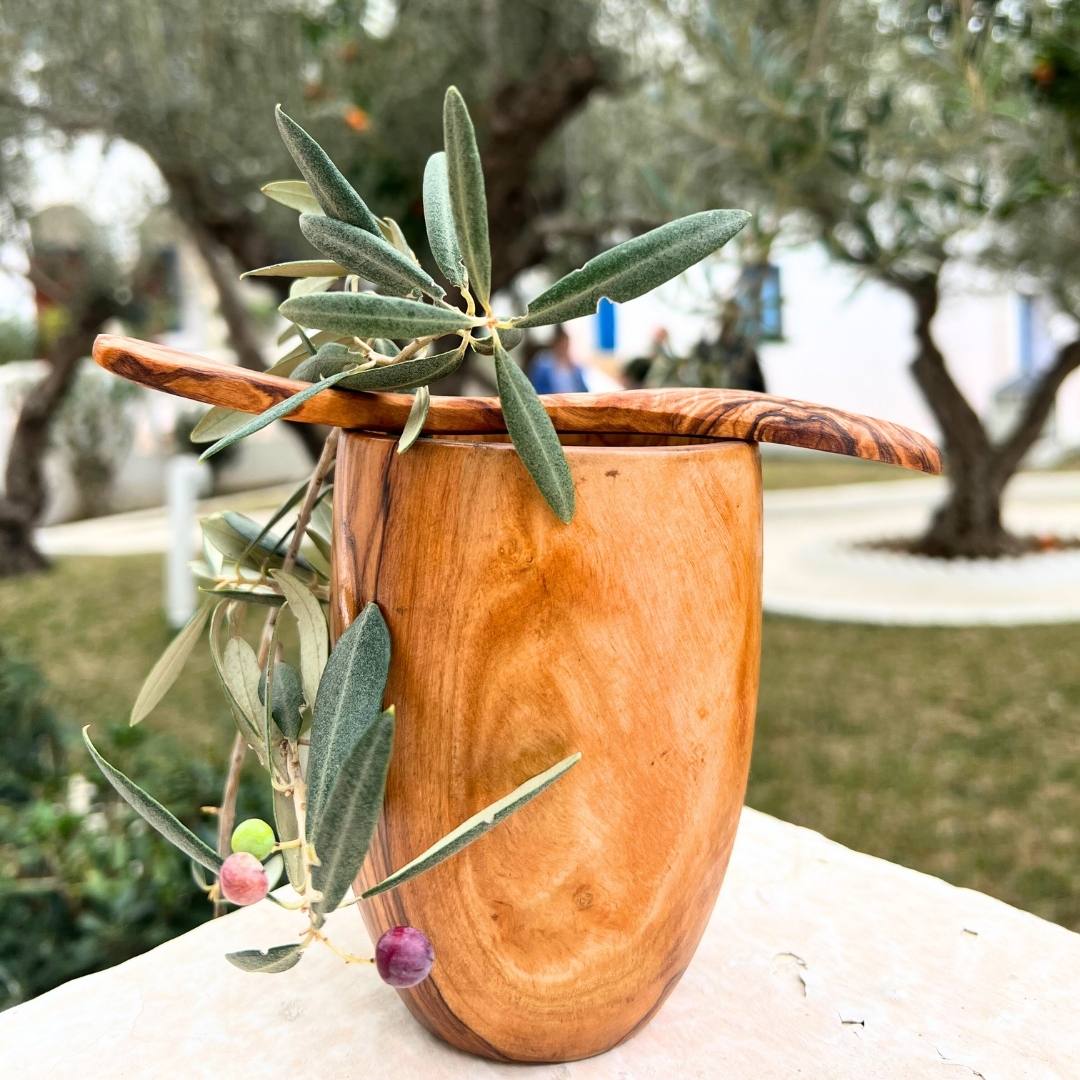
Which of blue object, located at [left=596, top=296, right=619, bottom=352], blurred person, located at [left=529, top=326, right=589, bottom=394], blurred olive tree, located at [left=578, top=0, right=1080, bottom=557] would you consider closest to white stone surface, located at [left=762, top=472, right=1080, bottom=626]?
blurred olive tree, located at [left=578, top=0, right=1080, bottom=557]

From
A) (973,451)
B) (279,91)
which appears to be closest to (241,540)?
(279,91)

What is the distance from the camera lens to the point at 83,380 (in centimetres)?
785

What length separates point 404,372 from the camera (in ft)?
2.29

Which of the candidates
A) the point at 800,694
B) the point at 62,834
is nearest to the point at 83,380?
the point at 800,694

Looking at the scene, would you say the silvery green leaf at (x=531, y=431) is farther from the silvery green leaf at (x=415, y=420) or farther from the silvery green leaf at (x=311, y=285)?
the silvery green leaf at (x=311, y=285)

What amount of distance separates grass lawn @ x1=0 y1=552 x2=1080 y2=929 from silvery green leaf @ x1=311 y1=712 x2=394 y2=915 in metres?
1.67

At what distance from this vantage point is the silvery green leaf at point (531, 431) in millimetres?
643

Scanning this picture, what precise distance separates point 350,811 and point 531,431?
0.25 metres

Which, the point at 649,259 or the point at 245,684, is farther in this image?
the point at 245,684

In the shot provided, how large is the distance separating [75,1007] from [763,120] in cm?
247

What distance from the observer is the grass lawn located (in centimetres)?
247

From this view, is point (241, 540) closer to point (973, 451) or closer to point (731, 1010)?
point (731, 1010)

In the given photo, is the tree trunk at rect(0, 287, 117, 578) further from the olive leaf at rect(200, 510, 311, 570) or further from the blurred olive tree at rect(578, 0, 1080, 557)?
the olive leaf at rect(200, 510, 311, 570)

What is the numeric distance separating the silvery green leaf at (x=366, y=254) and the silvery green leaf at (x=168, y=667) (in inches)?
11.9
